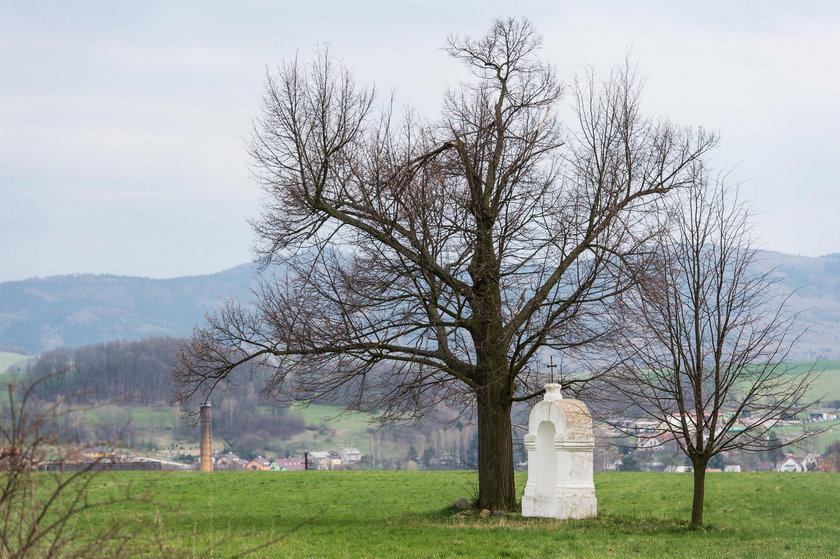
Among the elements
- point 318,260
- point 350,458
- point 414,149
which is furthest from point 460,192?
point 350,458

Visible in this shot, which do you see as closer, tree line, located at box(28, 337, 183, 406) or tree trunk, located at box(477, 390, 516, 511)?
tree trunk, located at box(477, 390, 516, 511)

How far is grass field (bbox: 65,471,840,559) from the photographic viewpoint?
575 inches

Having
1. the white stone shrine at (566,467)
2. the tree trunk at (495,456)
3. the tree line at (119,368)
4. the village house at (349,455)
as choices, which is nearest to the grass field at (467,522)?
the white stone shrine at (566,467)

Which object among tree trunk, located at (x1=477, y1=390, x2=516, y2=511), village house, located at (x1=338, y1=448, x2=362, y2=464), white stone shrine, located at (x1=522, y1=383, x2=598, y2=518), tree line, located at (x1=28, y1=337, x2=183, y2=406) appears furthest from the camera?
tree line, located at (x1=28, y1=337, x2=183, y2=406)

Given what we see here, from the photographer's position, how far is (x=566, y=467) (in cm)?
1928

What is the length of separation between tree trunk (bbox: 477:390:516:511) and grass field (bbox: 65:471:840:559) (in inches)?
41.1

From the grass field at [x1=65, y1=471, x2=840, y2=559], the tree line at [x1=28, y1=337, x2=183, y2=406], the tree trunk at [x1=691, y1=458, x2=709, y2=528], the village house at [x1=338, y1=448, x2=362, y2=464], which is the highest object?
the tree line at [x1=28, y1=337, x2=183, y2=406]

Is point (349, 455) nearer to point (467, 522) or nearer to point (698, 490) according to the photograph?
point (467, 522)

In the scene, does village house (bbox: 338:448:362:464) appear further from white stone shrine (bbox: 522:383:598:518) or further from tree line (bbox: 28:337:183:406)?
white stone shrine (bbox: 522:383:598:518)

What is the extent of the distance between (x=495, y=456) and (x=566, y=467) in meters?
1.47

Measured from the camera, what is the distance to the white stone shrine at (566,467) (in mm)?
19281

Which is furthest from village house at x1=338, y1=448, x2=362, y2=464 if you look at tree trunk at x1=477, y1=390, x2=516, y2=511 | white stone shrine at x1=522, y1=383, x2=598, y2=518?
white stone shrine at x1=522, y1=383, x2=598, y2=518

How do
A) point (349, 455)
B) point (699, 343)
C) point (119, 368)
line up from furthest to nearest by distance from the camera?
point (119, 368), point (349, 455), point (699, 343)

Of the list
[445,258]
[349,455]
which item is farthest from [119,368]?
[445,258]
